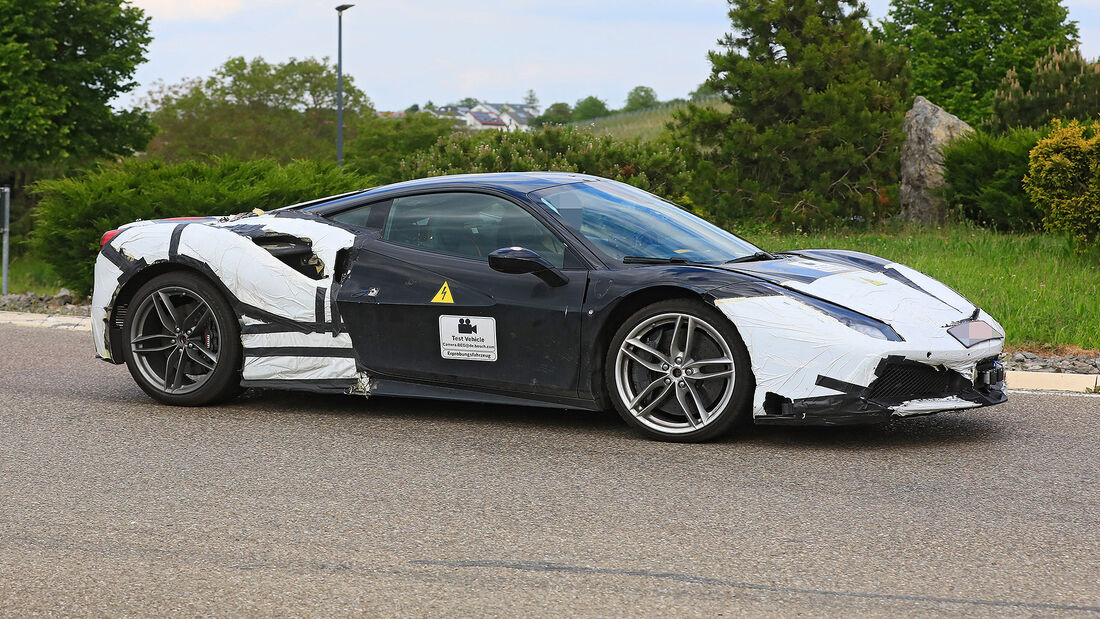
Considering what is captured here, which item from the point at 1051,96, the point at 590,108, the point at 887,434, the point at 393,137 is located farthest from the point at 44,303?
the point at 590,108

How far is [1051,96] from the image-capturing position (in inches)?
858

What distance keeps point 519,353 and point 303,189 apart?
8.55 metres

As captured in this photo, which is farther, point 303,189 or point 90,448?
point 303,189

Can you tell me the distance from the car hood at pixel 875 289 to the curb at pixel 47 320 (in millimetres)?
7120

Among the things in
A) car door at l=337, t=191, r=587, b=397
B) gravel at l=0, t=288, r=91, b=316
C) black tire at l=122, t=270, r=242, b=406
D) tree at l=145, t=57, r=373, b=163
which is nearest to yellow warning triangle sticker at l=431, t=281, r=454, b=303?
car door at l=337, t=191, r=587, b=397

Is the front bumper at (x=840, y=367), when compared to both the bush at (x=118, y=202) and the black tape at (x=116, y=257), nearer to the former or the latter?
the black tape at (x=116, y=257)

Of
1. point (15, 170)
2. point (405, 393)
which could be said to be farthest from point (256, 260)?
point (15, 170)

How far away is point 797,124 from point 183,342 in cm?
1555

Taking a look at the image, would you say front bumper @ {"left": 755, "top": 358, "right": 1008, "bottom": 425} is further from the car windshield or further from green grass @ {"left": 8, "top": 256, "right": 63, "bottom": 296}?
green grass @ {"left": 8, "top": 256, "right": 63, "bottom": 296}

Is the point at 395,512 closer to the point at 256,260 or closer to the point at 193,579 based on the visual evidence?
the point at 193,579

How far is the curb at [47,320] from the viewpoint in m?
11.3

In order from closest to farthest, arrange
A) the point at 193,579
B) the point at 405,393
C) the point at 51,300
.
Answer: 1. the point at 193,579
2. the point at 405,393
3. the point at 51,300

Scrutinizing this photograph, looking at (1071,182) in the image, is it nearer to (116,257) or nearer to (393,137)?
(116,257)

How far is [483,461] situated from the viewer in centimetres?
586
